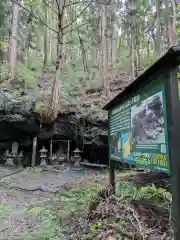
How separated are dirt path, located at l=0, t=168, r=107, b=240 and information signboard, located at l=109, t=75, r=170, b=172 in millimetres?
1696

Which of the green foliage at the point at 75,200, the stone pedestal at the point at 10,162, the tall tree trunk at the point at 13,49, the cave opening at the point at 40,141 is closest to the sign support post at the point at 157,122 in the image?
the green foliage at the point at 75,200

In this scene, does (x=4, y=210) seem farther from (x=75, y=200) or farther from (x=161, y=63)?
(x=161, y=63)

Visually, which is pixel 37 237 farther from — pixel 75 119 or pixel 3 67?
pixel 3 67

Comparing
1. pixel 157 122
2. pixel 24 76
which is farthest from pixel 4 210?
pixel 24 76

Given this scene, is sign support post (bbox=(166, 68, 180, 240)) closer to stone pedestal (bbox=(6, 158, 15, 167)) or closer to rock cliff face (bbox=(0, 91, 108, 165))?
rock cliff face (bbox=(0, 91, 108, 165))

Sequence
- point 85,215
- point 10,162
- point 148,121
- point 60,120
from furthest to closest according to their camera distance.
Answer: point 10,162
point 60,120
point 85,215
point 148,121

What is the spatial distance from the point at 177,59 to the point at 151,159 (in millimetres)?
1126

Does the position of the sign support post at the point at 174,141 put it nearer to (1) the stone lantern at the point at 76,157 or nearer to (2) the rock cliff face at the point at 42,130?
(2) the rock cliff face at the point at 42,130

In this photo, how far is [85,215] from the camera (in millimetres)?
4375

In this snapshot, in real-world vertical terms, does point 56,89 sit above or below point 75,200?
above

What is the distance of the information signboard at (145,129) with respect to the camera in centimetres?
252

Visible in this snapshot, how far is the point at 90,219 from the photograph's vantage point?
3.89 m

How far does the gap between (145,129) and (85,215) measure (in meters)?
2.22

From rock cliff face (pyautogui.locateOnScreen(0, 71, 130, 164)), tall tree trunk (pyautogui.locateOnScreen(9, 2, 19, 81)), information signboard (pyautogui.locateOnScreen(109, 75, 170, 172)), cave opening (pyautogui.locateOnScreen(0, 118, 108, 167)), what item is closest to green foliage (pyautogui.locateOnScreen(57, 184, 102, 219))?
information signboard (pyautogui.locateOnScreen(109, 75, 170, 172))
